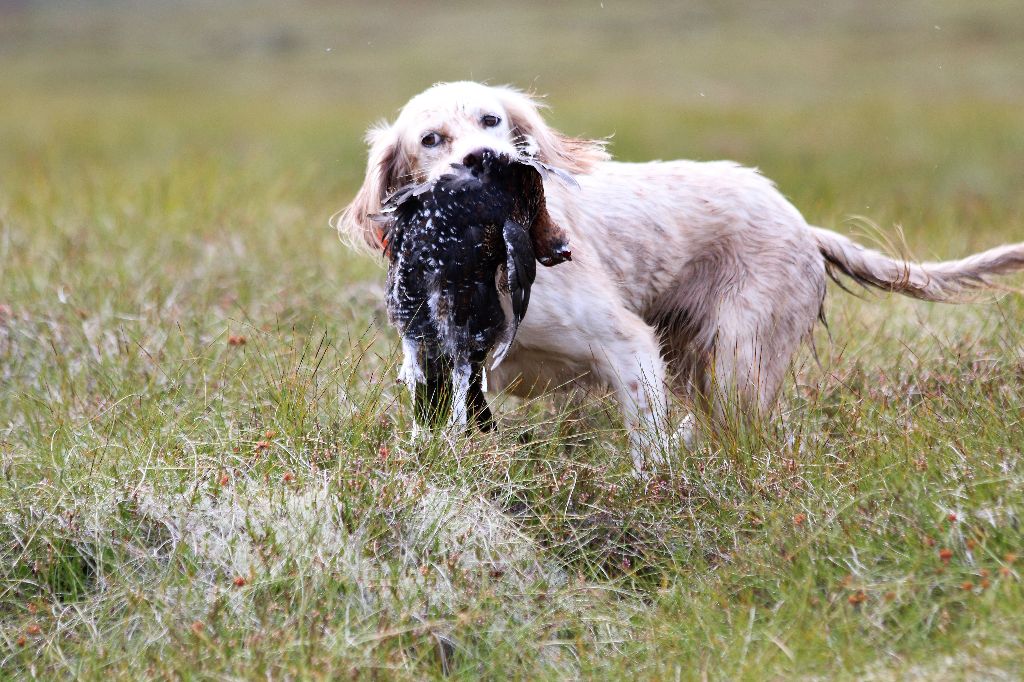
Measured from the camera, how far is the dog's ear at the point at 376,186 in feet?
12.9

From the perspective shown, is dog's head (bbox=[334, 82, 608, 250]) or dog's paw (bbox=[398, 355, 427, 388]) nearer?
dog's paw (bbox=[398, 355, 427, 388])

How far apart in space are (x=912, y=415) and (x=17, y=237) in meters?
4.60

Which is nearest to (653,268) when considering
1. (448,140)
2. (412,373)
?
(448,140)

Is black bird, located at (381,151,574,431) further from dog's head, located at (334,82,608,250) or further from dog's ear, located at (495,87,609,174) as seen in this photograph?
dog's ear, located at (495,87,609,174)

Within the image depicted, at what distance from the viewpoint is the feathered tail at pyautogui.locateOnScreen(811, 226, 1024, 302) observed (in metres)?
4.33

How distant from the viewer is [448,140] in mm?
3732

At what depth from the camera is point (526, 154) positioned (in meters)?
3.62

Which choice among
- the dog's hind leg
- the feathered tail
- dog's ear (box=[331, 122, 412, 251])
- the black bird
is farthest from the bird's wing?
the feathered tail

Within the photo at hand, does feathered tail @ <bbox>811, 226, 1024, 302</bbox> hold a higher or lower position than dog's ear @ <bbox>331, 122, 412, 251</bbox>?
lower

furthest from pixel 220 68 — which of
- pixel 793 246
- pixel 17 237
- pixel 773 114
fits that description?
pixel 793 246

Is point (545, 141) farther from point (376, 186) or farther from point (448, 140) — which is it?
point (376, 186)

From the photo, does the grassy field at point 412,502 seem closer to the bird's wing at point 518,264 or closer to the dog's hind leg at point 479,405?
the dog's hind leg at point 479,405

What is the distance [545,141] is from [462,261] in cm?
96

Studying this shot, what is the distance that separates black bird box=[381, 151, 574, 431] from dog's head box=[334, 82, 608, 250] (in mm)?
251
